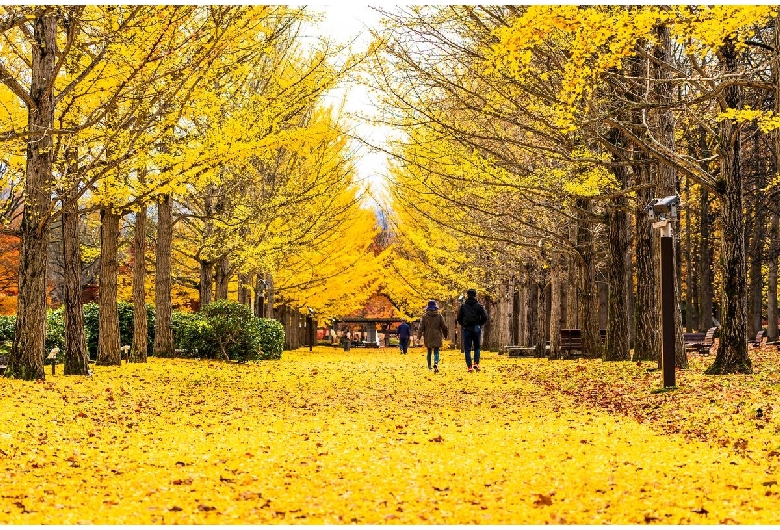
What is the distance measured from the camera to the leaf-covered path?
18.4ft

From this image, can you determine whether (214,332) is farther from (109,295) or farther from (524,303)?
(524,303)

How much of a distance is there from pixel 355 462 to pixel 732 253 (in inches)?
352

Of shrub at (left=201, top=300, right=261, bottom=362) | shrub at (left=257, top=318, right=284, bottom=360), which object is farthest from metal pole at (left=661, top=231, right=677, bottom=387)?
shrub at (left=257, top=318, right=284, bottom=360)

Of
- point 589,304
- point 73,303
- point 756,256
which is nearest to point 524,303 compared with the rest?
point 756,256

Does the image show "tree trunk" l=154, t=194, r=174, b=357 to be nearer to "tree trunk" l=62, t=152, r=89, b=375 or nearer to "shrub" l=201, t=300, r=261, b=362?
"shrub" l=201, t=300, r=261, b=362

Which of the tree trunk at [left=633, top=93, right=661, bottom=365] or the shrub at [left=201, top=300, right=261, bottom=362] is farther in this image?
the shrub at [left=201, top=300, right=261, bottom=362]

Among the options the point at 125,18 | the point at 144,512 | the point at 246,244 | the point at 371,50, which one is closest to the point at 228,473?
the point at 144,512

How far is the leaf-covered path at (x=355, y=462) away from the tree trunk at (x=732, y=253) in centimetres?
173

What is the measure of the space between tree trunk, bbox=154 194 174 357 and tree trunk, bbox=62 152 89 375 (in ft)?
16.6

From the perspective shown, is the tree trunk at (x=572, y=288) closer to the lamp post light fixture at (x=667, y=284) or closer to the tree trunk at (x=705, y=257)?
the tree trunk at (x=705, y=257)

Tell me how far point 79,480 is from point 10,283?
3292cm

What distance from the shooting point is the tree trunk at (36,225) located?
14.7 metres

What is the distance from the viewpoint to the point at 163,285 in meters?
22.5

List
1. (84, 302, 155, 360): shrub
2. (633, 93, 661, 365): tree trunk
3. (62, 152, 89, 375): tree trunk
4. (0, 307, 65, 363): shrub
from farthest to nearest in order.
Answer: (84, 302, 155, 360): shrub < (0, 307, 65, 363): shrub < (633, 93, 661, 365): tree trunk < (62, 152, 89, 375): tree trunk
